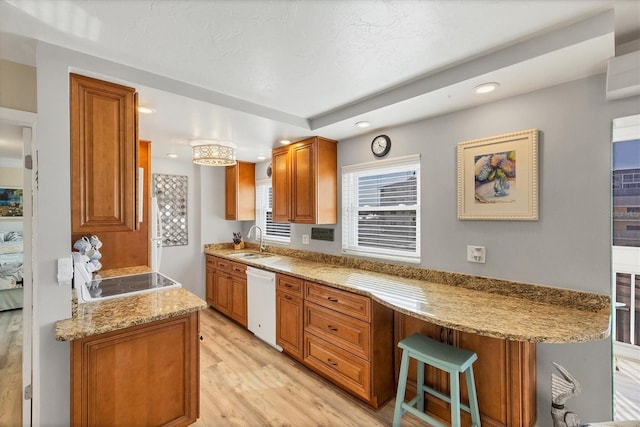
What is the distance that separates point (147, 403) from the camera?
164 cm

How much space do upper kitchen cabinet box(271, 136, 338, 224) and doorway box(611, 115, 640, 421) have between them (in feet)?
7.20

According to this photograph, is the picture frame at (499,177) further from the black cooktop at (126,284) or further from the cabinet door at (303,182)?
the black cooktop at (126,284)

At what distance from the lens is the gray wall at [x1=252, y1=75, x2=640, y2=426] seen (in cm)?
159

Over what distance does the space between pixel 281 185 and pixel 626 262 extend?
10.1ft

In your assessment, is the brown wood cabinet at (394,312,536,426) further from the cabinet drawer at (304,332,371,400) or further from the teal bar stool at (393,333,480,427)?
the cabinet drawer at (304,332,371,400)

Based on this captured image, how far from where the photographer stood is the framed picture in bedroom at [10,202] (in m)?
4.13

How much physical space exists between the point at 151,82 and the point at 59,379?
181cm

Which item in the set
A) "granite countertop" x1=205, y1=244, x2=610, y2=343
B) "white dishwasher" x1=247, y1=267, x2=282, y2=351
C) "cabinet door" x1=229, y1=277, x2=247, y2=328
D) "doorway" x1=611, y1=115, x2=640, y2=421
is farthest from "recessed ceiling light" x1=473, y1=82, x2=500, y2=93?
"cabinet door" x1=229, y1=277, x2=247, y2=328

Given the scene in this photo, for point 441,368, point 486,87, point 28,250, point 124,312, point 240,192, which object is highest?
point 486,87

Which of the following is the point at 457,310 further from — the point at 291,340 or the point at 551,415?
the point at 291,340

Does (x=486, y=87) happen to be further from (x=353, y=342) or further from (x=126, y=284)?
(x=126, y=284)

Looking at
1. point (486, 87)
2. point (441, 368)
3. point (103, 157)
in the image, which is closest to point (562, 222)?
point (486, 87)

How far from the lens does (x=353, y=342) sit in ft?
7.10

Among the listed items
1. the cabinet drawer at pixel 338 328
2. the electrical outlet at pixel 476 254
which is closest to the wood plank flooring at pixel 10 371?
the cabinet drawer at pixel 338 328
